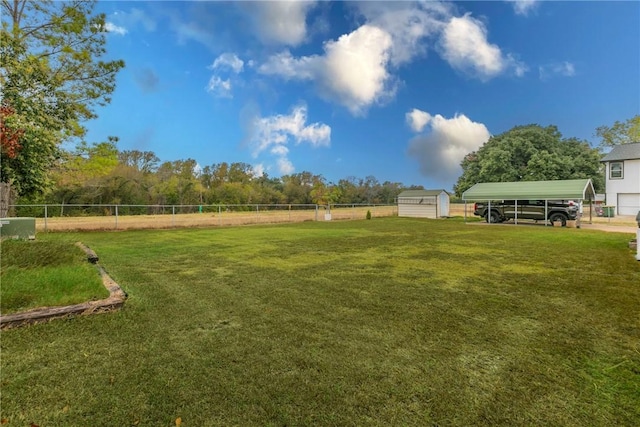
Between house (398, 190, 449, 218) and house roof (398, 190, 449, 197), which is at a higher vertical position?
house roof (398, 190, 449, 197)

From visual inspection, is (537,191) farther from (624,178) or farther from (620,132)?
(620,132)

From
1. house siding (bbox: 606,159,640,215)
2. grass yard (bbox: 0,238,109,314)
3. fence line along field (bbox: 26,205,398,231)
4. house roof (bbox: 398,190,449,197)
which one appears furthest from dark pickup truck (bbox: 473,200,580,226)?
grass yard (bbox: 0,238,109,314)

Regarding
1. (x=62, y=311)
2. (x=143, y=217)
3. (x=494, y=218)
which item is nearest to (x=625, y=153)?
(x=494, y=218)

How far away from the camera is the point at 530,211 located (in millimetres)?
18141

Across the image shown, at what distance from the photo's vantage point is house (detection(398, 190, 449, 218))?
85.8 ft

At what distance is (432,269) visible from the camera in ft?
21.2

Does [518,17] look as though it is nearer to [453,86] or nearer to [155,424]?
[453,86]

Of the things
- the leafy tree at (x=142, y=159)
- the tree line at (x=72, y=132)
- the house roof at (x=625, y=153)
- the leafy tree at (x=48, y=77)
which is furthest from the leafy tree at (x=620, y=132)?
the leafy tree at (x=142, y=159)

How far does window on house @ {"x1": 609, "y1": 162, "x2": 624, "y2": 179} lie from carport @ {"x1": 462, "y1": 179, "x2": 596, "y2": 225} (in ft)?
30.7

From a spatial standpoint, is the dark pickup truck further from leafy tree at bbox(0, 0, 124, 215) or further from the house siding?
leafy tree at bbox(0, 0, 124, 215)

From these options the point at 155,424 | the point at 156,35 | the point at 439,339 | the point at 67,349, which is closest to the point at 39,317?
the point at 67,349

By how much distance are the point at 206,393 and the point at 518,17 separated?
16.9 metres

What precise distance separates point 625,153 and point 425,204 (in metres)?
14.9

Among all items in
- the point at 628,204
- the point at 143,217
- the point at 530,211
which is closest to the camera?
the point at 530,211
